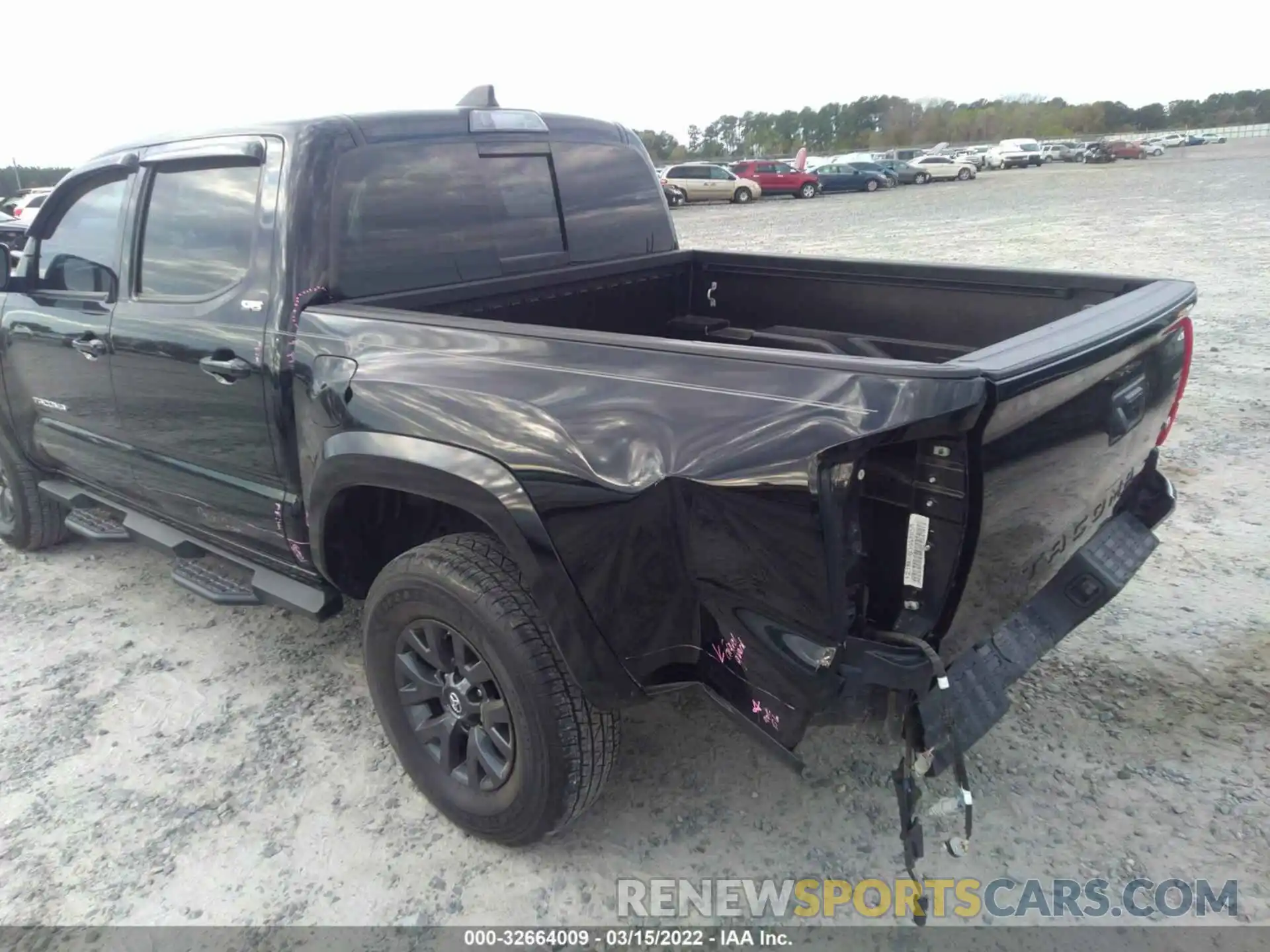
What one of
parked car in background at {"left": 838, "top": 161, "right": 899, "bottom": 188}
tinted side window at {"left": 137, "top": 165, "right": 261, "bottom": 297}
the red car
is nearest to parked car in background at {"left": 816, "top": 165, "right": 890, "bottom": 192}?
parked car in background at {"left": 838, "top": 161, "right": 899, "bottom": 188}

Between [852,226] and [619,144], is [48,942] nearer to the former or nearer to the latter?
[619,144]

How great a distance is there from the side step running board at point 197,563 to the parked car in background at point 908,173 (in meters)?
39.4

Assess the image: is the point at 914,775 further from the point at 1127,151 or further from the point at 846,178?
the point at 1127,151

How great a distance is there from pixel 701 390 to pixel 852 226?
19279 mm

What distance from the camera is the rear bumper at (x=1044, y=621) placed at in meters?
2.04

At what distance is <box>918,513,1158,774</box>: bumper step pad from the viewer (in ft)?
6.68

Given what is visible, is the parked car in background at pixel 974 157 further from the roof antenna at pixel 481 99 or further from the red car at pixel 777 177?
the roof antenna at pixel 481 99

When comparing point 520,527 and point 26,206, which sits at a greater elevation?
point 26,206

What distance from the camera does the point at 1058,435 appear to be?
6.81 feet

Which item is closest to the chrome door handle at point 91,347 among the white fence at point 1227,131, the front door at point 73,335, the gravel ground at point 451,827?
the front door at point 73,335

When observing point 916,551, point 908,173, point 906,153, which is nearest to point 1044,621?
point 916,551

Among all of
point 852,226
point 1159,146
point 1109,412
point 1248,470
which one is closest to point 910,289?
point 1109,412

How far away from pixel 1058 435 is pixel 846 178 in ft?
120

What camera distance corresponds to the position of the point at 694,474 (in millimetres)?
1991
